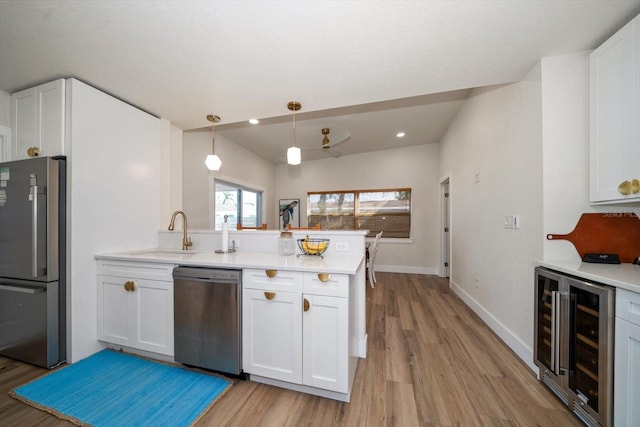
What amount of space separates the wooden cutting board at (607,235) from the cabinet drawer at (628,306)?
26.3 inches

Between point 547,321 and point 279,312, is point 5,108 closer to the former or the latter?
point 279,312

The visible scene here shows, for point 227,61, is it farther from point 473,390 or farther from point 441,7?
point 473,390

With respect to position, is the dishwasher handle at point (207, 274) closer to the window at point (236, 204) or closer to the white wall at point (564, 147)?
the window at point (236, 204)

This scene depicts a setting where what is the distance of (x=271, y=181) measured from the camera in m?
6.01

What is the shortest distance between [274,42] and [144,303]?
2.27 meters

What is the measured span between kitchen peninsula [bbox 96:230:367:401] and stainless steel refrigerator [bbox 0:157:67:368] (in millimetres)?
279

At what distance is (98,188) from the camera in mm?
2135

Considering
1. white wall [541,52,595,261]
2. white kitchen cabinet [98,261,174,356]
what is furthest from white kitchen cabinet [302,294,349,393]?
white wall [541,52,595,261]

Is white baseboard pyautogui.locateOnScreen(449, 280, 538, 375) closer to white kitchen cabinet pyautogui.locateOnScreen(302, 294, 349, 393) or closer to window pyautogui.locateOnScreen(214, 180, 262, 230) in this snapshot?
white kitchen cabinet pyautogui.locateOnScreen(302, 294, 349, 393)

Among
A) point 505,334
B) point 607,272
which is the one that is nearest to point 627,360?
point 607,272

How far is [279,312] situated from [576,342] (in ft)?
6.12

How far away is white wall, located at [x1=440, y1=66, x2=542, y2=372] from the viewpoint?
1.90m

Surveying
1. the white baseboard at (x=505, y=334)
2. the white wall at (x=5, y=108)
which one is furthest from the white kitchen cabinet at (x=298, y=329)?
the white wall at (x=5, y=108)

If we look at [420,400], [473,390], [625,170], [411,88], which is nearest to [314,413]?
[420,400]
